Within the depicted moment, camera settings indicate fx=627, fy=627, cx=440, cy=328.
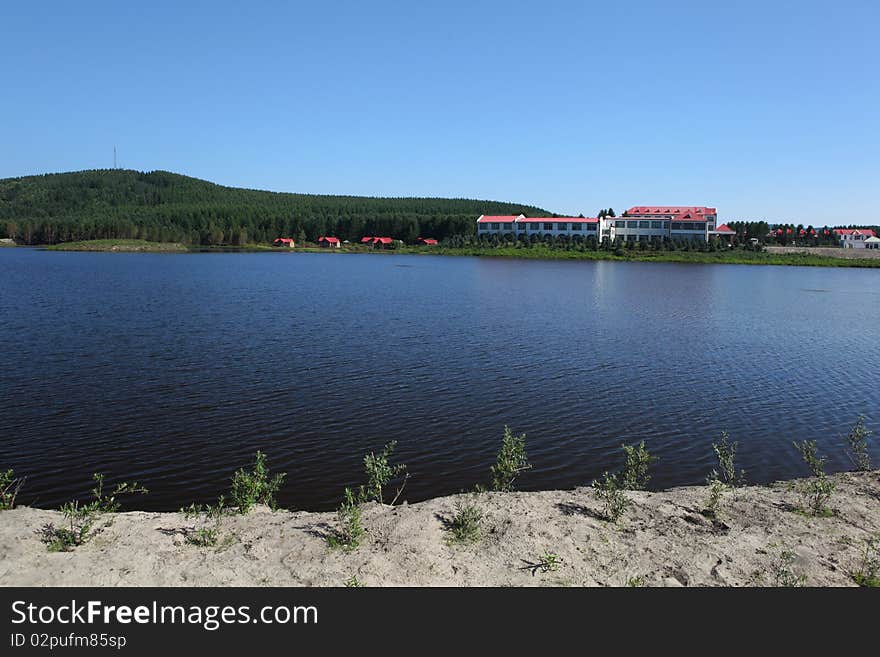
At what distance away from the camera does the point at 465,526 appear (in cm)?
1028

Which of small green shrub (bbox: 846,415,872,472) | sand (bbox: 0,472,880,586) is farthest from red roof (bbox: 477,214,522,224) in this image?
sand (bbox: 0,472,880,586)

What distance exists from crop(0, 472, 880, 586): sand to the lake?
288cm

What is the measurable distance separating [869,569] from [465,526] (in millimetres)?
5899

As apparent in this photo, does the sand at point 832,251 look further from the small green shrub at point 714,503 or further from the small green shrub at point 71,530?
the small green shrub at point 71,530

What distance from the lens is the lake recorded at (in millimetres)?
15648

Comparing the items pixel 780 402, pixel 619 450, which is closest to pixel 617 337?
pixel 780 402

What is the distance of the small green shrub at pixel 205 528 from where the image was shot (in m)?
9.68

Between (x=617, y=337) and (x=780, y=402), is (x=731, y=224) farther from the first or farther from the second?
(x=780, y=402)

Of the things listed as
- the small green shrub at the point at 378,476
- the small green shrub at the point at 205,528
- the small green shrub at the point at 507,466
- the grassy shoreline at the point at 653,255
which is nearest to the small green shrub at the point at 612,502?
the small green shrub at the point at 507,466

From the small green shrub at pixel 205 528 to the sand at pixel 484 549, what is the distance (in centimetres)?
14

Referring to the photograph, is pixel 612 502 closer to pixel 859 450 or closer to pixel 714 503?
pixel 714 503

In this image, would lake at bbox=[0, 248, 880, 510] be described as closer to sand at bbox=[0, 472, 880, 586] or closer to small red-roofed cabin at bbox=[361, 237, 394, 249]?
sand at bbox=[0, 472, 880, 586]
